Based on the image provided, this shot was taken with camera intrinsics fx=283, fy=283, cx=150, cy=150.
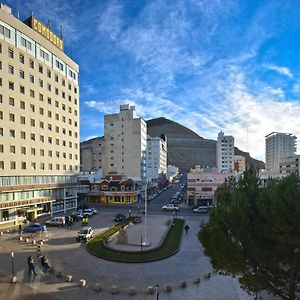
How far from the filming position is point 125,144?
9650 centimetres

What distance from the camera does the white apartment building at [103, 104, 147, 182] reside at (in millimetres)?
94375

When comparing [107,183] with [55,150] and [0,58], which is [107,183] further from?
[0,58]

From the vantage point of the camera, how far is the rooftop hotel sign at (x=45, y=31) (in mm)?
50562

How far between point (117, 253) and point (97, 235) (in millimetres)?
9201

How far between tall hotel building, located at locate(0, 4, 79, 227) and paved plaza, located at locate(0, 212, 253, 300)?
547 inches

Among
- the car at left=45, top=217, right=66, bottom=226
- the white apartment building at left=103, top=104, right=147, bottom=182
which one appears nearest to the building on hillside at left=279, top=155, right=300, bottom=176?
the white apartment building at left=103, top=104, right=147, bottom=182

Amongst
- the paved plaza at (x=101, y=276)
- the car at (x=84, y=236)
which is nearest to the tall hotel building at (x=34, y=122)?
the paved plaza at (x=101, y=276)

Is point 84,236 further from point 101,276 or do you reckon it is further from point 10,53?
point 10,53

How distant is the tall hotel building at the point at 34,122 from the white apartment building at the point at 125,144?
33221 mm

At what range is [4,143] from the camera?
141 ft

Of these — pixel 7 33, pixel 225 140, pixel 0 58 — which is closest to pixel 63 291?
pixel 0 58

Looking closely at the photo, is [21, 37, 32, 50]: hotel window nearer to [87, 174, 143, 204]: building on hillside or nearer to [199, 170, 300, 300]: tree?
[87, 174, 143, 204]: building on hillside

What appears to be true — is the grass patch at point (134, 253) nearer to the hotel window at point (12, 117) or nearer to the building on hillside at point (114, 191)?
the hotel window at point (12, 117)

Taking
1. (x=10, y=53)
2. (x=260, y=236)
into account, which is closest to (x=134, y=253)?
(x=260, y=236)
